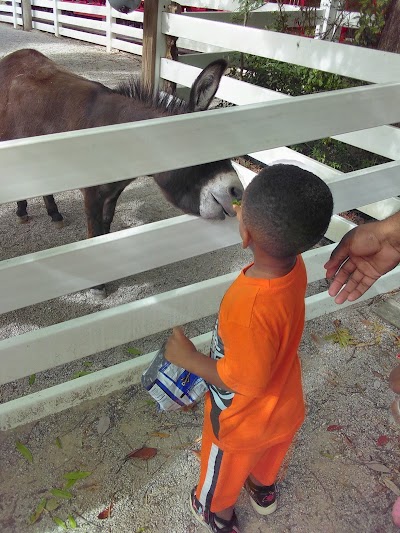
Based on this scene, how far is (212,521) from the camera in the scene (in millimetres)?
1862

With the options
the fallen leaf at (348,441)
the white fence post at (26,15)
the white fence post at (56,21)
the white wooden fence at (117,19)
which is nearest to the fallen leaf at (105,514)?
the fallen leaf at (348,441)

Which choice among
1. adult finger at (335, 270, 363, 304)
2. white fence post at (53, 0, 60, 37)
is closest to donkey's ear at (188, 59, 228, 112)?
adult finger at (335, 270, 363, 304)

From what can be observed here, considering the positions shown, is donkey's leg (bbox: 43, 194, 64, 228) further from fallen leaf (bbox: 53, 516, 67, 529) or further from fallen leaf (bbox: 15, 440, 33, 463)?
fallen leaf (bbox: 53, 516, 67, 529)

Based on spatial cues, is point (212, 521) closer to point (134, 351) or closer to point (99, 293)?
point (134, 351)

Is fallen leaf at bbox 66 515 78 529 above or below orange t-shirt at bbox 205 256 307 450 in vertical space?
below

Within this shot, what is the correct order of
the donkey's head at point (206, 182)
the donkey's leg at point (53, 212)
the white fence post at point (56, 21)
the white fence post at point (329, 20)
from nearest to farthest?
the donkey's head at point (206, 182), the donkey's leg at point (53, 212), the white fence post at point (329, 20), the white fence post at point (56, 21)

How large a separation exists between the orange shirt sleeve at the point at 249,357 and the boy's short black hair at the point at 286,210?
8.5 inches

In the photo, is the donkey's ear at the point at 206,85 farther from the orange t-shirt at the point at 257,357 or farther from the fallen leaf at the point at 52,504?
the fallen leaf at the point at 52,504

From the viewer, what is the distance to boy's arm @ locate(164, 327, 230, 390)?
4.45 ft

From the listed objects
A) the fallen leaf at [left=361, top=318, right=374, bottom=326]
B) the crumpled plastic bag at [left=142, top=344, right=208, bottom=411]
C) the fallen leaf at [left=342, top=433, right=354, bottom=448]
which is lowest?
the fallen leaf at [left=342, top=433, right=354, bottom=448]

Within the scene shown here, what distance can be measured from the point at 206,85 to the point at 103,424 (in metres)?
1.85

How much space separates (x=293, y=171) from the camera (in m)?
1.24

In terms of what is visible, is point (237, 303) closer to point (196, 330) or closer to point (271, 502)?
point (271, 502)

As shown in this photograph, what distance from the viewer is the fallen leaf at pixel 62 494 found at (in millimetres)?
1974
